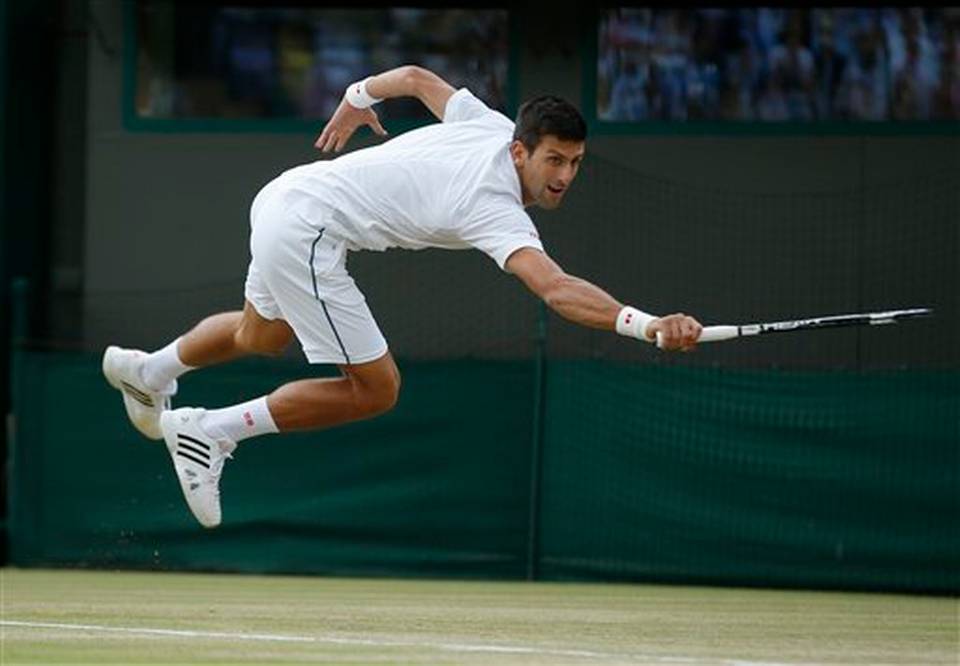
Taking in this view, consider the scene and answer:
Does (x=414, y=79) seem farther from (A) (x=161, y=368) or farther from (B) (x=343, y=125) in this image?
(A) (x=161, y=368)

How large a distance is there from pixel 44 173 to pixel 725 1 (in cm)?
563

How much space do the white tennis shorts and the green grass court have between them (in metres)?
1.32

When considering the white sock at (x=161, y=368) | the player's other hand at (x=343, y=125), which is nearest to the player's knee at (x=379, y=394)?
the white sock at (x=161, y=368)

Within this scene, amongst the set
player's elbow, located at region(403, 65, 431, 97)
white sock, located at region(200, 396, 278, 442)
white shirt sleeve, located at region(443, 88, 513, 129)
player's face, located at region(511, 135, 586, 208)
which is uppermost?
player's elbow, located at region(403, 65, 431, 97)

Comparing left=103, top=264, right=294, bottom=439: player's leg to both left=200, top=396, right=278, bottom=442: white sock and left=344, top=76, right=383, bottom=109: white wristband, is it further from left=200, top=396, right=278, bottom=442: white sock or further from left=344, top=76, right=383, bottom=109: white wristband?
left=344, top=76, right=383, bottom=109: white wristband

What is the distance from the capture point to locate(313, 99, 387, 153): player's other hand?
11391 millimetres

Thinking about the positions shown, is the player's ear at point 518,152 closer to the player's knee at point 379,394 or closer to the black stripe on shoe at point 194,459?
the player's knee at point 379,394

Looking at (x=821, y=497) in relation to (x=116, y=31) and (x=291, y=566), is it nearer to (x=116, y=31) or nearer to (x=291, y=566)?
(x=291, y=566)

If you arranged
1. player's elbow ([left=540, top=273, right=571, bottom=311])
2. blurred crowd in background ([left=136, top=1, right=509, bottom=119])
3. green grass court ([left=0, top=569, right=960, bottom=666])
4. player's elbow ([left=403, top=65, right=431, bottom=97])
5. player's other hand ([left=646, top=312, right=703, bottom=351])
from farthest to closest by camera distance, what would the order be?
blurred crowd in background ([left=136, top=1, right=509, bottom=119]), player's elbow ([left=403, top=65, right=431, bottom=97]), player's elbow ([left=540, top=273, right=571, bottom=311]), green grass court ([left=0, top=569, right=960, bottom=666]), player's other hand ([left=646, top=312, right=703, bottom=351])

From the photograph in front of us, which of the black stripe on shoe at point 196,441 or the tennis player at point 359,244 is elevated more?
the tennis player at point 359,244

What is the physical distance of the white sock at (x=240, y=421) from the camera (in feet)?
37.2

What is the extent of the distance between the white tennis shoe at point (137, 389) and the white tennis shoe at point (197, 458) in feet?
1.23

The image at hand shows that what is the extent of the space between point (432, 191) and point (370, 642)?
6.61 feet

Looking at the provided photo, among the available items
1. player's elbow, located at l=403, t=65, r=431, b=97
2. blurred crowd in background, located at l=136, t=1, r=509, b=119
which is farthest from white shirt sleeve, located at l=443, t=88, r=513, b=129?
blurred crowd in background, located at l=136, t=1, r=509, b=119
